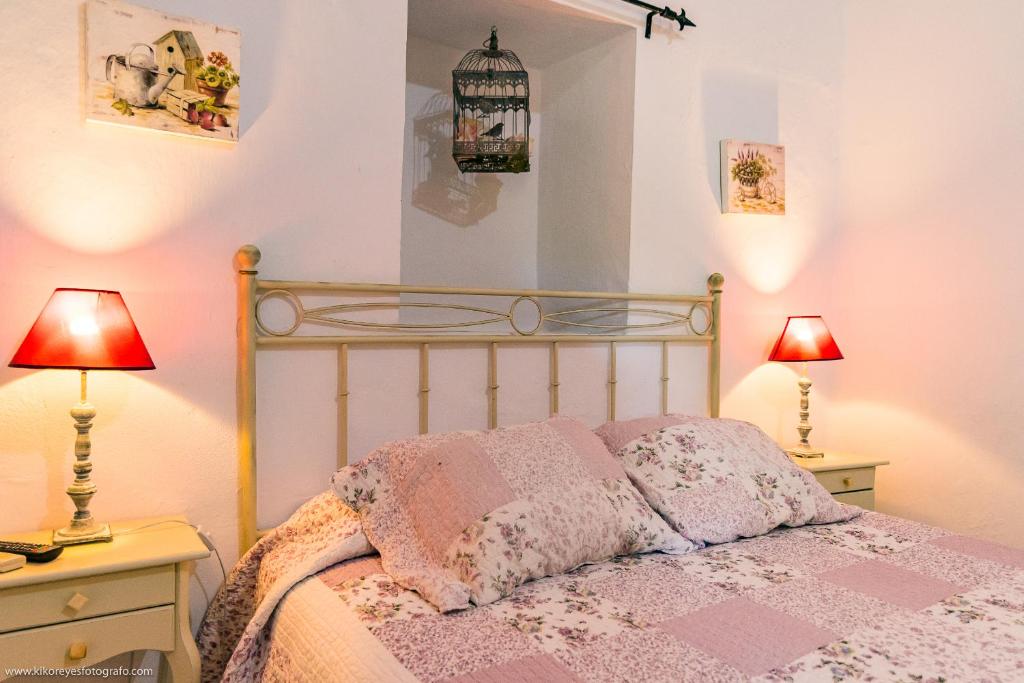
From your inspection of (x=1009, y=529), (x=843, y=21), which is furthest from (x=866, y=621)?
(x=843, y=21)

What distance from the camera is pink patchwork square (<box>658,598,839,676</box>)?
3.99 feet

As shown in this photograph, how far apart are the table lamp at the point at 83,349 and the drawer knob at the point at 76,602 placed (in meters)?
0.15

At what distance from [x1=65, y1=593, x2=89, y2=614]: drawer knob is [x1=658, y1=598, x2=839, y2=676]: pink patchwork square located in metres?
1.13

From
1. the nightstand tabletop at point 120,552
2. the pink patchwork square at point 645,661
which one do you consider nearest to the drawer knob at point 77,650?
the nightstand tabletop at point 120,552

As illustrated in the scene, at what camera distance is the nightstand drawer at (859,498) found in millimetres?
2697

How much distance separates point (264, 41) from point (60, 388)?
1.02 metres

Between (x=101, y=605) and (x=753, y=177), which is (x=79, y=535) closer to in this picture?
(x=101, y=605)

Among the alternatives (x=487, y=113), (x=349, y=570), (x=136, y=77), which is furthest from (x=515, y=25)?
(x=349, y=570)

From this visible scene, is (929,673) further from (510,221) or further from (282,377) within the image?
(510,221)

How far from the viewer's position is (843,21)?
3146 millimetres

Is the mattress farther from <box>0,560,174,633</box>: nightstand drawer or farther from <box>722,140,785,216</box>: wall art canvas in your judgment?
<box>722,140,785,216</box>: wall art canvas

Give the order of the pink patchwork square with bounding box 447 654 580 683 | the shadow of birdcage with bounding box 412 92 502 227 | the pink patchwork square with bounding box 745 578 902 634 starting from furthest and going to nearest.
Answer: the shadow of birdcage with bounding box 412 92 502 227, the pink patchwork square with bounding box 745 578 902 634, the pink patchwork square with bounding box 447 654 580 683

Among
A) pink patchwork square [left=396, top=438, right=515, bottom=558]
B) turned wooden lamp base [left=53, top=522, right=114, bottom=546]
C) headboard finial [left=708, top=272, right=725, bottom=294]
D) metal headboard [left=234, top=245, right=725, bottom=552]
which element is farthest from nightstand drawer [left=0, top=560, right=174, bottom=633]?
headboard finial [left=708, top=272, right=725, bottom=294]

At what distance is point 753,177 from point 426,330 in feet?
4.90
